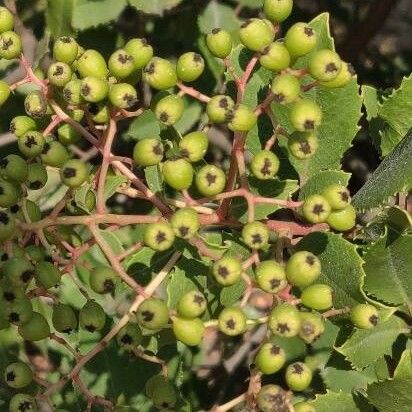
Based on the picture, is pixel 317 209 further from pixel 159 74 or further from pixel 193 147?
pixel 159 74

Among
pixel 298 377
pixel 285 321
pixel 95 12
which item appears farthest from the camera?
pixel 95 12

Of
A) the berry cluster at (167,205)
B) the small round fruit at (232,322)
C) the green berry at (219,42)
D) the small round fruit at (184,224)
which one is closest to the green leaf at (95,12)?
the berry cluster at (167,205)

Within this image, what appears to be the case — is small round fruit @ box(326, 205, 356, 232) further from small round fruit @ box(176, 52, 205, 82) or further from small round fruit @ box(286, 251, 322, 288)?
small round fruit @ box(176, 52, 205, 82)

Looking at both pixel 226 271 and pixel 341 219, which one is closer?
pixel 226 271

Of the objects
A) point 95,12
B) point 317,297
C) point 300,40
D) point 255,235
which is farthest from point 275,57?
point 95,12

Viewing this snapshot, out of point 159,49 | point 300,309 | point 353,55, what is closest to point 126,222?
point 300,309
